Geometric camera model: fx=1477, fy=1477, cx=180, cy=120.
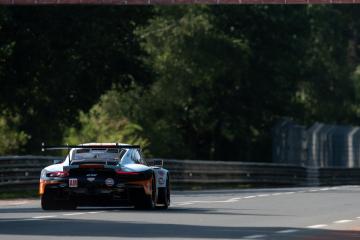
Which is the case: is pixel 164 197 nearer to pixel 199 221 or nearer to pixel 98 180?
pixel 98 180

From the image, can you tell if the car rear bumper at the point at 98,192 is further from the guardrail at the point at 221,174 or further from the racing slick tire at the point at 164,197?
the guardrail at the point at 221,174

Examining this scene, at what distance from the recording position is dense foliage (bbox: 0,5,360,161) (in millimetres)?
53750

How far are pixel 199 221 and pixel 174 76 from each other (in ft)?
140

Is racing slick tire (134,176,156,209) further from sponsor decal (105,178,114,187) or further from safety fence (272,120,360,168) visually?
safety fence (272,120,360,168)

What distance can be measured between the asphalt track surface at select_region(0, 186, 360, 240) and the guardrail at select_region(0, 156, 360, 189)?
6.01 metres

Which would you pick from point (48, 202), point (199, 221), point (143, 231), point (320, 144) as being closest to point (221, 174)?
point (320, 144)

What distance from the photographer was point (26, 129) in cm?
5934

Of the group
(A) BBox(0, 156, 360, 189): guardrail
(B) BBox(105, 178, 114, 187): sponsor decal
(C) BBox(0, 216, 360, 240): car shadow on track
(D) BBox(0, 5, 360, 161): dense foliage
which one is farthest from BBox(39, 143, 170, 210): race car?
(D) BBox(0, 5, 360, 161): dense foliage

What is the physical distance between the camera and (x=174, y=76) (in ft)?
214

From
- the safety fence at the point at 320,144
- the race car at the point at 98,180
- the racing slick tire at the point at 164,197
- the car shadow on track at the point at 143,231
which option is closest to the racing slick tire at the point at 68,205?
the race car at the point at 98,180

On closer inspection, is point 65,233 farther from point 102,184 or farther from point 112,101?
point 112,101

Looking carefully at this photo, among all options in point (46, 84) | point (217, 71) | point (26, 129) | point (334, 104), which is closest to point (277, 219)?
point (46, 84)

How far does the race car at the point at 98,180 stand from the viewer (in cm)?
2581

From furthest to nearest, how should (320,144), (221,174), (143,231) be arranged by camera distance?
(320,144)
(221,174)
(143,231)
